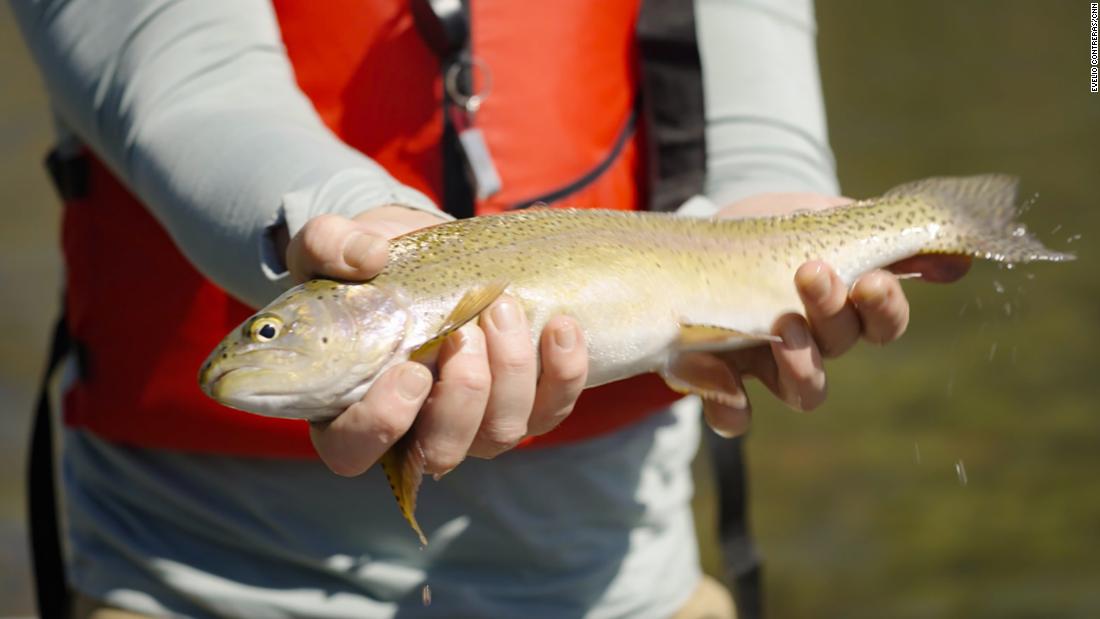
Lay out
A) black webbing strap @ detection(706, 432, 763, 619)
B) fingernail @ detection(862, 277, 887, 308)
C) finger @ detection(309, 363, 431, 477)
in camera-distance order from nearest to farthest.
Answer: finger @ detection(309, 363, 431, 477)
fingernail @ detection(862, 277, 887, 308)
black webbing strap @ detection(706, 432, 763, 619)

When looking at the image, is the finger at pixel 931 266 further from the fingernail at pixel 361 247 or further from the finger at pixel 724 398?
the fingernail at pixel 361 247

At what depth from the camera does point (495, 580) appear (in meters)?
2.47

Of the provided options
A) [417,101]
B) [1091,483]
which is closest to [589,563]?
[417,101]

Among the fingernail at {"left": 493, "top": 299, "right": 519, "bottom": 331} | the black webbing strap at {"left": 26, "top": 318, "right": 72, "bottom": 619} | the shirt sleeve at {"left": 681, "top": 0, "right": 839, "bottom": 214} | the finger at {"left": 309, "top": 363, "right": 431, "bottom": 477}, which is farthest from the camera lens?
the shirt sleeve at {"left": 681, "top": 0, "right": 839, "bottom": 214}

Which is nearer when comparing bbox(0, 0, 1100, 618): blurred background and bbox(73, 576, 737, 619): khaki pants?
bbox(73, 576, 737, 619): khaki pants

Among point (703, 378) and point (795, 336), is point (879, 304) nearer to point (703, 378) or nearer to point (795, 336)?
point (795, 336)

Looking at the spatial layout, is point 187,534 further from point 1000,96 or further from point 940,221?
point 1000,96

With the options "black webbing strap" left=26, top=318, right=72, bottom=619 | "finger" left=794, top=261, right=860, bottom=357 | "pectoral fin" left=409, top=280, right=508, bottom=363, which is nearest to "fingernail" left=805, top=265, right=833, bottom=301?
"finger" left=794, top=261, right=860, bottom=357

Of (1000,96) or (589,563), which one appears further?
(1000,96)

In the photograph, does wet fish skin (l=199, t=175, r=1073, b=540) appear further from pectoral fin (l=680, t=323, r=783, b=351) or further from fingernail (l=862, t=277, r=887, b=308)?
fingernail (l=862, t=277, r=887, b=308)

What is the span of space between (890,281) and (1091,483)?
4.45 m

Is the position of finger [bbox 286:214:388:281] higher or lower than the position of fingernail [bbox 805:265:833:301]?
higher

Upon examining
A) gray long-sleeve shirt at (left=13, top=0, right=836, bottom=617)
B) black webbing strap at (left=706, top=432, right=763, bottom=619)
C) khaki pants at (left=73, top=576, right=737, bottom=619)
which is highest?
gray long-sleeve shirt at (left=13, top=0, right=836, bottom=617)

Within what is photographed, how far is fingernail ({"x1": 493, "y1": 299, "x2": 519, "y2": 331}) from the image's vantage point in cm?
190
